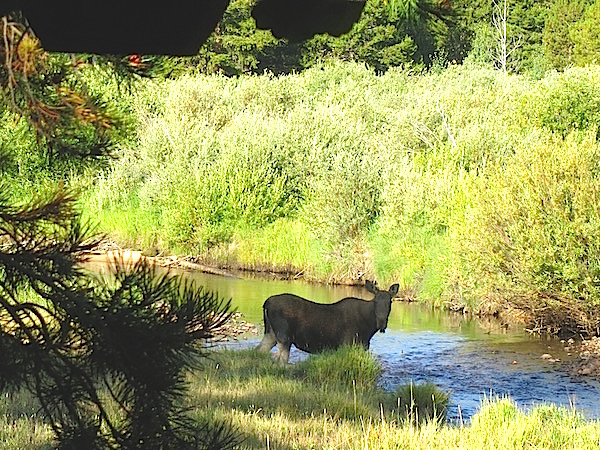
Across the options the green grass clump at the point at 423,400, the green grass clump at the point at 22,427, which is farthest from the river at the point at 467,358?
the green grass clump at the point at 22,427

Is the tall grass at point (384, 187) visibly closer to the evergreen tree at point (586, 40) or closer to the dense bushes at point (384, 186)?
the dense bushes at point (384, 186)

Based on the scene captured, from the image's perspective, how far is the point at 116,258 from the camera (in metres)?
2.87

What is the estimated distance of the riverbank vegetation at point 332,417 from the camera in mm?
7094

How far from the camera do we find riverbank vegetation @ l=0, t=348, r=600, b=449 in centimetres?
709

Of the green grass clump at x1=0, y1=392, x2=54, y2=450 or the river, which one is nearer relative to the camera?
the green grass clump at x1=0, y1=392, x2=54, y2=450

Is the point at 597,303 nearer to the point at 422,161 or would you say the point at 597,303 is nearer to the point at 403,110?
the point at 422,161

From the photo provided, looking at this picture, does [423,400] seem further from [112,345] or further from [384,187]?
[384,187]

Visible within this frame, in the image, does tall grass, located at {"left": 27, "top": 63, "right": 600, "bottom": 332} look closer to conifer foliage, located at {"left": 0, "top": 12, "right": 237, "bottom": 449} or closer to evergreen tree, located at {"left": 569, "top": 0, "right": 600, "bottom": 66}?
evergreen tree, located at {"left": 569, "top": 0, "right": 600, "bottom": 66}

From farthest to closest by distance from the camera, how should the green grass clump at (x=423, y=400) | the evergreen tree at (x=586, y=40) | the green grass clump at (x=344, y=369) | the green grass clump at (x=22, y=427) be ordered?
1. the evergreen tree at (x=586, y=40)
2. the green grass clump at (x=344, y=369)
3. the green grass clump at (x=423, y=400)
4. the green grass clump at (x=22, y=427)

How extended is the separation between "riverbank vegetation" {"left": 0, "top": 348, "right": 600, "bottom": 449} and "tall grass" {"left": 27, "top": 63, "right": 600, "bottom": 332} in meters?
6.34

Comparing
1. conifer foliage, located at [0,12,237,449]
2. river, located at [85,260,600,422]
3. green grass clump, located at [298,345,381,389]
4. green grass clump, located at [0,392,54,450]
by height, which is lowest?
river, located at [85,260,600,422]

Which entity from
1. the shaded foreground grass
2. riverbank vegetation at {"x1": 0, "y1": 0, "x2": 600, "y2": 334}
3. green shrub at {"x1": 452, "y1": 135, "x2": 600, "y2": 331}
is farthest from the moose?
green shrub at {"x1": 452, "y1": 135, "x2": 600, "y2": 331}

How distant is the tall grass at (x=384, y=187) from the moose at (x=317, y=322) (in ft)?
14.0

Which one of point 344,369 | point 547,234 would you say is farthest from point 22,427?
point 547,234
